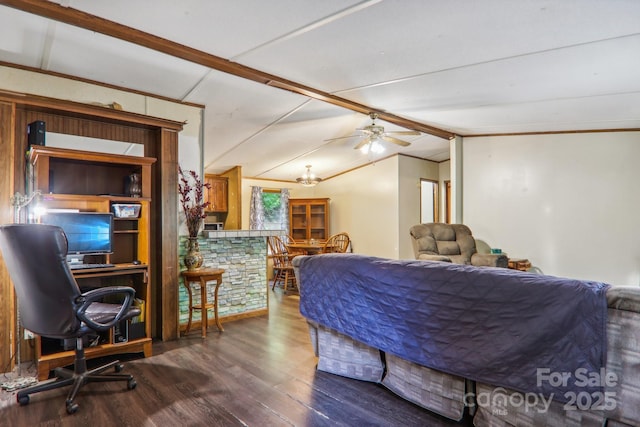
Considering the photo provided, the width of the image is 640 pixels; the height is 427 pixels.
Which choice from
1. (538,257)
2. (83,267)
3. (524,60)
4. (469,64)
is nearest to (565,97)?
(524,60)

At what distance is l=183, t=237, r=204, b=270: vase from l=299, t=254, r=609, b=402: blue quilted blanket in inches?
74.2

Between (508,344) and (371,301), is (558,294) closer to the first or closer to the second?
(508,344)

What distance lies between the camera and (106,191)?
332cm

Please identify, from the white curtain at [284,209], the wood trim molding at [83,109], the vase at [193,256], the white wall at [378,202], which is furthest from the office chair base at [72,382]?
the white curtain at [284,209]

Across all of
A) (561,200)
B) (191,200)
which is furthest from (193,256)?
(561,200)

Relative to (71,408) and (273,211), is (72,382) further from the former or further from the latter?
(273,211)

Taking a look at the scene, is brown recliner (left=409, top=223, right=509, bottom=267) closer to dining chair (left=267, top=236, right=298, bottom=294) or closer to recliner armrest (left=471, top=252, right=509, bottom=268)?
recliner armrest (left=471, top=252, right=509, bottom=268)

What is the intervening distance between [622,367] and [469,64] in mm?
2374

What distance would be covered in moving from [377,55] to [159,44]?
168 cm

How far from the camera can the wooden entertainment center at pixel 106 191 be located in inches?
106

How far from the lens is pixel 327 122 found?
4855 mm

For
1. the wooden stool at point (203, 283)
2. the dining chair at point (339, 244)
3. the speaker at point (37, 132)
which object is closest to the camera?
the speaker at point (37, 132)

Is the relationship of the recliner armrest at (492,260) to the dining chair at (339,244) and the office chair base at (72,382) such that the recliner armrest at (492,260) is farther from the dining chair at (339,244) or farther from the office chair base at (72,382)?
the office chair base at (72,382)

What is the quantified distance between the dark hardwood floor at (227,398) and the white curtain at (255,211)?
14.1 ft
